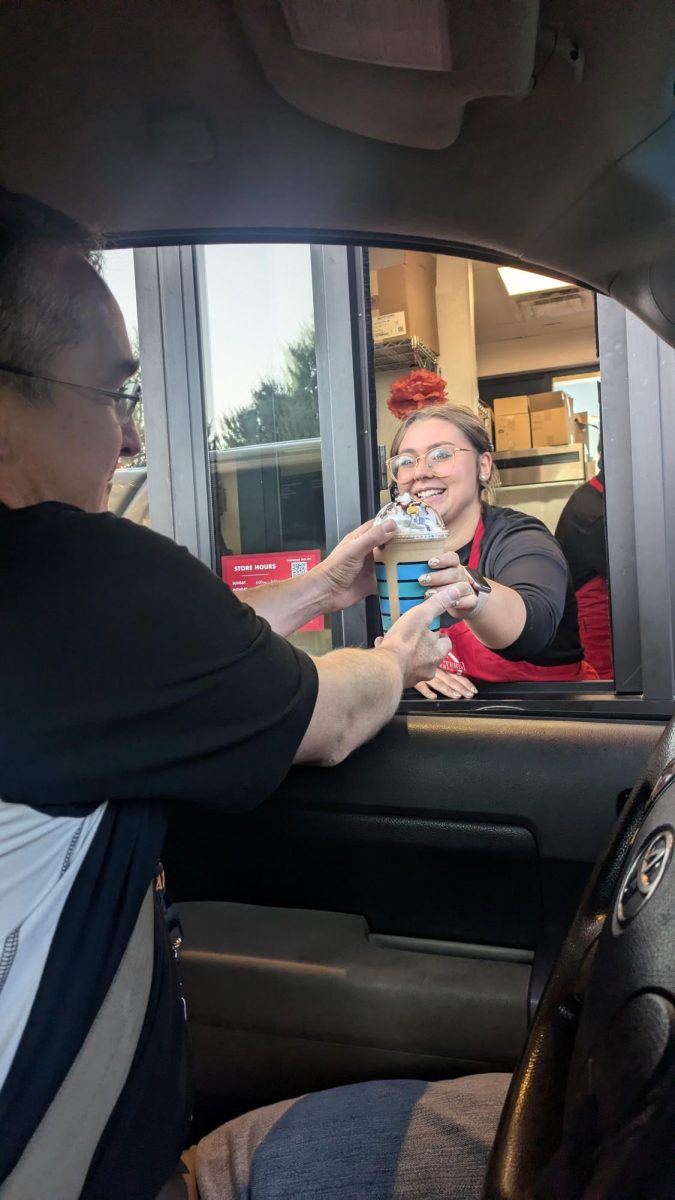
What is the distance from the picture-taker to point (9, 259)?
1.08 metres

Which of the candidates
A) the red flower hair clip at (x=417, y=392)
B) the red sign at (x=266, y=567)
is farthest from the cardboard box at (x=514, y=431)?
the red sign at (x=266, y=567)

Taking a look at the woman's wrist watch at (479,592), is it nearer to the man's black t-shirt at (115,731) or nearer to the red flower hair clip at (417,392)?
the man's black t-shirt at (115,731)

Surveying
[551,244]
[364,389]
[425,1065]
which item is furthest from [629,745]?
[364,389]

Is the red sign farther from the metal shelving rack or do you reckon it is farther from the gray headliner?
the metal shelving rack

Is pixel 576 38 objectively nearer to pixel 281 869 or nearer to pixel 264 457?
pixel 281 869

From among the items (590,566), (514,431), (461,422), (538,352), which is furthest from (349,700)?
(538,352)

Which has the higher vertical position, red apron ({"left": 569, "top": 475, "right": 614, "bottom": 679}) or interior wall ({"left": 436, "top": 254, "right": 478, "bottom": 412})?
interior wall ({"left": 436, "top": 254, "right": 478, "bottom": 412})

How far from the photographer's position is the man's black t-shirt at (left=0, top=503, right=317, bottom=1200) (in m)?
0.87

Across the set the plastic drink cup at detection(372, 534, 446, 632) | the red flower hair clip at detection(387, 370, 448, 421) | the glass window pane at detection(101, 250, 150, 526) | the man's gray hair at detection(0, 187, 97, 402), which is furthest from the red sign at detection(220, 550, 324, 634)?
the man's gray hair at detection(0, 187, 97, 402)

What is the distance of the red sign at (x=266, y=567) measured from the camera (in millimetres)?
3215

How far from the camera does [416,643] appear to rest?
1.52 metres

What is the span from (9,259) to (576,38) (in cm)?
72

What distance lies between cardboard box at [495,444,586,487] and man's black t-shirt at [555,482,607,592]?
8.43 ft

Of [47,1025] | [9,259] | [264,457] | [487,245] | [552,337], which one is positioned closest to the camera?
[47,1025]
